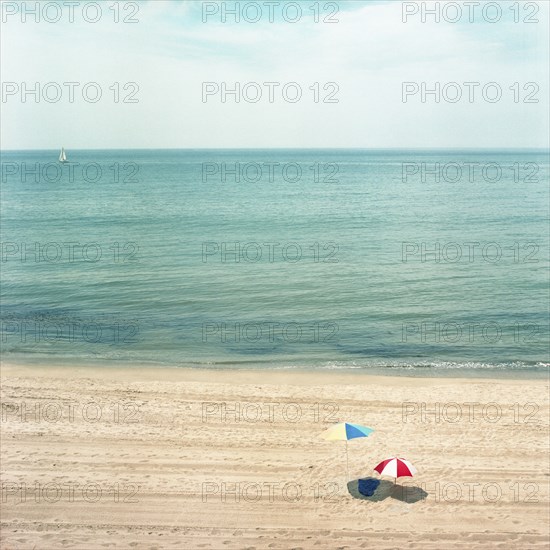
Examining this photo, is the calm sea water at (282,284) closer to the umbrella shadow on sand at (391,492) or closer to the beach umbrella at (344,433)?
the beach umbrella at (344,433)

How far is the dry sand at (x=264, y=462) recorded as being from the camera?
485 inches

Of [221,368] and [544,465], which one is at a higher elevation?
[221,368]

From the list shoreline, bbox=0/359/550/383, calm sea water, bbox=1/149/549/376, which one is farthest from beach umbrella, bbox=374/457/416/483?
calm sea water, bbox=1/149/549/376

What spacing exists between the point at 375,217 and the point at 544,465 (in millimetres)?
43656

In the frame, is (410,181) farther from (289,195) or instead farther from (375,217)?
(375,217)

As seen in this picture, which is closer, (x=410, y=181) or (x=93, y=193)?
(x=93, y=193)

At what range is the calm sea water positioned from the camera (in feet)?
80.0

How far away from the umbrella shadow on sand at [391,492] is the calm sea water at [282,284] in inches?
340

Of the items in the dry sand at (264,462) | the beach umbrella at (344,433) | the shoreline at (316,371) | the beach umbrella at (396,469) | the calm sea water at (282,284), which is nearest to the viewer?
the dry sand at (264,462)

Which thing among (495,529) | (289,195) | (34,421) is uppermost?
(289,195)

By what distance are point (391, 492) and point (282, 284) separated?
68.8 feet

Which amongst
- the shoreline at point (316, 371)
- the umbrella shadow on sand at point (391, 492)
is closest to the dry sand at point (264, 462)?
the umbrella shadow on sand at point (391, 492)

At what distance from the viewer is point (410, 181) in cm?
9444

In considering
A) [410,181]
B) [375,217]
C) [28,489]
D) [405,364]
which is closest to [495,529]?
[28,489]
